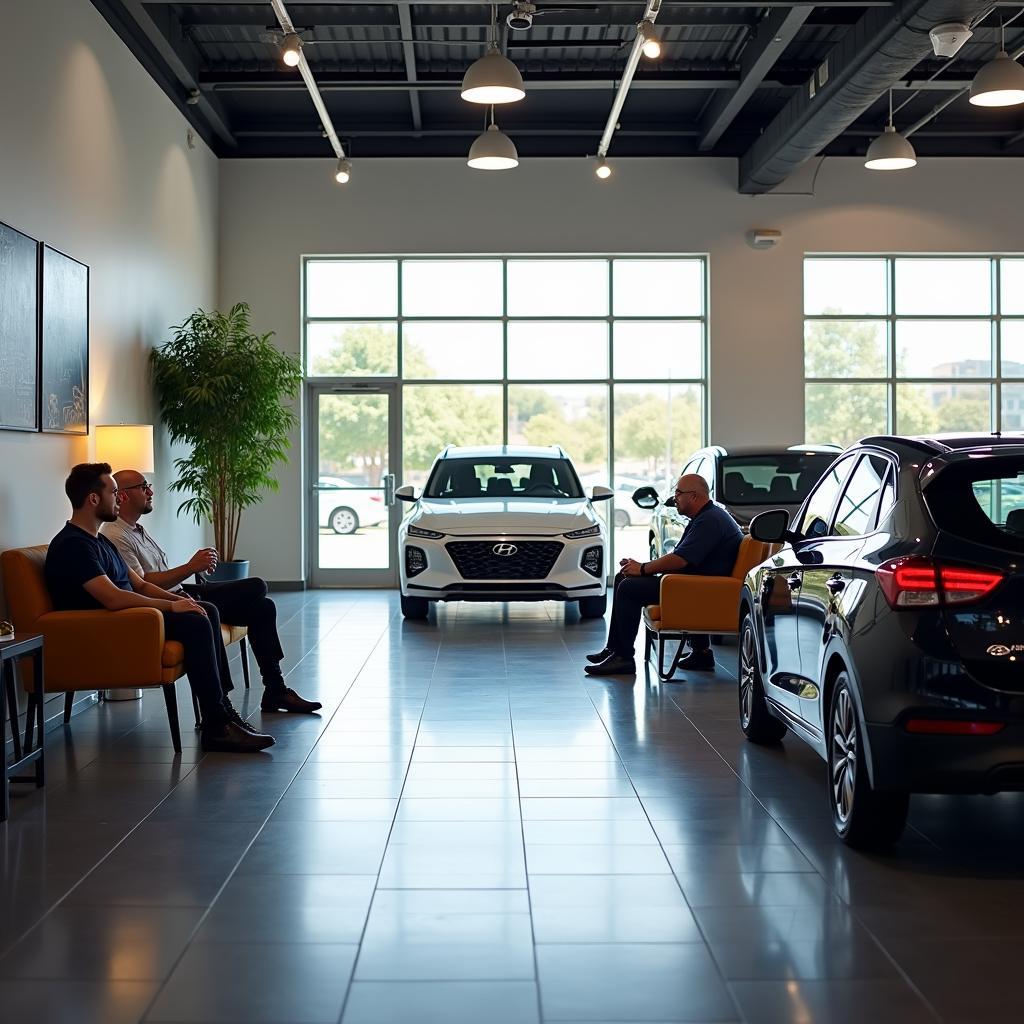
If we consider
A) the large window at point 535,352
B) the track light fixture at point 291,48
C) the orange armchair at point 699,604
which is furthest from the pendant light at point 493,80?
the large window at point 535,352

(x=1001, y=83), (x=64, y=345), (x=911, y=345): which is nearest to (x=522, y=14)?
(x=1001, y=83)

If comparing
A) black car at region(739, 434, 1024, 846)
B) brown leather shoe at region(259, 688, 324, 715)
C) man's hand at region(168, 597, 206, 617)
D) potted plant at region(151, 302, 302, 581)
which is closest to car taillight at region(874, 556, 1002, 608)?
black car at region(739, 434, 1024, 846)

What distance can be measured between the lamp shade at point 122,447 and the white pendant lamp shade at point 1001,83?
5584 millimetres

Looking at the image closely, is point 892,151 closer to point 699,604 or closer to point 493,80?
point 493,80

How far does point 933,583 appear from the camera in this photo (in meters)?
3.58

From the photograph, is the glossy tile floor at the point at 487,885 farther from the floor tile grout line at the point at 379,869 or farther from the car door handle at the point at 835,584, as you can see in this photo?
the car door handle at the point at 835,584

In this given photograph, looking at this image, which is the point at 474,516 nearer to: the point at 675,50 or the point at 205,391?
the point at 205,391

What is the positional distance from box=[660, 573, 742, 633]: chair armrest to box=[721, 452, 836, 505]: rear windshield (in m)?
1.94

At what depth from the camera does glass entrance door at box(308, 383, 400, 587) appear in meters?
13.9

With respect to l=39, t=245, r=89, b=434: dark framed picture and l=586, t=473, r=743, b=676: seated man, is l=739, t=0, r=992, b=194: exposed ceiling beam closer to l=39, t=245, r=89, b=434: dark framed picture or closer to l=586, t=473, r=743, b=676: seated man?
A: l=586, t=473, r=743, b=676: seated man

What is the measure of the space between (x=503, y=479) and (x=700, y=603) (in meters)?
3.97

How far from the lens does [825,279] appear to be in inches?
544

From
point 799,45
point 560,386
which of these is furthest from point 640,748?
point 560,386

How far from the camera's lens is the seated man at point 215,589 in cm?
643
